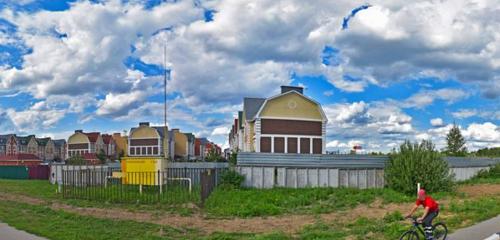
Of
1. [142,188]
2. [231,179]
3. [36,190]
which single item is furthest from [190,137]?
[231,179]

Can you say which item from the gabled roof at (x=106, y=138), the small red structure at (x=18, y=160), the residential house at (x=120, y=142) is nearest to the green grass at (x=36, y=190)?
the small red structure at (x=18, y=160)

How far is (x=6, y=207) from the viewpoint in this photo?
19531 millimetres

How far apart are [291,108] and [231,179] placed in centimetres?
1637

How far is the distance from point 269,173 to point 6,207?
37.6 feet

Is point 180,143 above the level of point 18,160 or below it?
above

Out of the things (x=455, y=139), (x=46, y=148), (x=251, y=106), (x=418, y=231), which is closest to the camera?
(x=418, y=231)

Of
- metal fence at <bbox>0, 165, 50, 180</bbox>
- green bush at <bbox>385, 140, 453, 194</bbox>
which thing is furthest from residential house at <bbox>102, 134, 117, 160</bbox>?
green bush at <bbox>385, 140, 453, 194</bbox>

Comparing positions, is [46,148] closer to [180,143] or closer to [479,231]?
[180,143]

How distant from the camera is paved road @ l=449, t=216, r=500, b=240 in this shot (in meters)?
11.6

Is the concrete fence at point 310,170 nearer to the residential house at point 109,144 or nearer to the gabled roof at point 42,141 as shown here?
the residential house at point 109,144

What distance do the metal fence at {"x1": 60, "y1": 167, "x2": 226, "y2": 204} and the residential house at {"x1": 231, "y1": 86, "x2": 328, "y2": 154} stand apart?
10.2 m

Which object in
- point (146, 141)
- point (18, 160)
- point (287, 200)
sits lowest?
point (18, 160)

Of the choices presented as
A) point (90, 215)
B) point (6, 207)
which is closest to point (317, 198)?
point (90, 215)

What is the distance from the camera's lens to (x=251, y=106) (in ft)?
135
